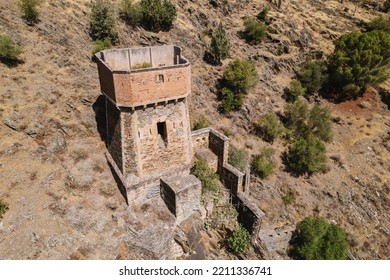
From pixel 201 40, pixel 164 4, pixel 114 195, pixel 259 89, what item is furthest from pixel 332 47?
pixel 114 195

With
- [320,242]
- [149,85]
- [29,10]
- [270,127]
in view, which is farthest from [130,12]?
[320,242]

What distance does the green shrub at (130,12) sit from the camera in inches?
1059

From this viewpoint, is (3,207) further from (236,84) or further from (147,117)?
(236,84)

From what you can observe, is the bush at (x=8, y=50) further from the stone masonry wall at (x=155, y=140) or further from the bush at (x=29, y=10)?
the stone masonry wall at (x=155, y=140)

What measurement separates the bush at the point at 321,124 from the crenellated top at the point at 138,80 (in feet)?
52.4

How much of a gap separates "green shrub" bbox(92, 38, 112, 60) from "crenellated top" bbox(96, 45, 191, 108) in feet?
26.5

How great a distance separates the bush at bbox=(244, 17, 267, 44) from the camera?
3161 cm

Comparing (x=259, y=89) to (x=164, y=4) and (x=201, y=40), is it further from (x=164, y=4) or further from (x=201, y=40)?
(x=164, y=4)

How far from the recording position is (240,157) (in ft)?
67.9

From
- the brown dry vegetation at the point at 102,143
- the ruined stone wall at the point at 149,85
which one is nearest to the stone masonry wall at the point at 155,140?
the ruined stone wall at the point at 149,85

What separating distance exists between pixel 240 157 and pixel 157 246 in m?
9.54

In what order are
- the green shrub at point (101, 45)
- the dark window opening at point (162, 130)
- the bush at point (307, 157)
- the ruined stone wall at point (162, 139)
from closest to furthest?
the ruined stone wall at point (162, 139), the dark window opening at point (162, 130), the green shrub at point (101, 45), the bush at point (307, 157)

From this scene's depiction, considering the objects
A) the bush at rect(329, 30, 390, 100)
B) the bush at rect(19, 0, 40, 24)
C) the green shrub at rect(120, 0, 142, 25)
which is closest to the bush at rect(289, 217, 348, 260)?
the bush at rect(329, 30, 390, 100)

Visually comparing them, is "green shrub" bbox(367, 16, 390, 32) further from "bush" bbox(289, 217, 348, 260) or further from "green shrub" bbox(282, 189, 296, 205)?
"bush" bbox(289, 217, 348, 260)
